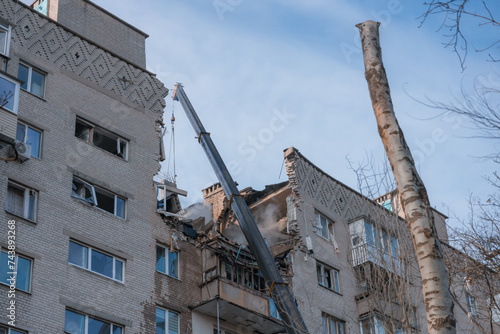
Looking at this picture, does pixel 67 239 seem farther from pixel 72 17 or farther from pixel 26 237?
pixel 72 17

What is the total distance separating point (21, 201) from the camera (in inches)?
779

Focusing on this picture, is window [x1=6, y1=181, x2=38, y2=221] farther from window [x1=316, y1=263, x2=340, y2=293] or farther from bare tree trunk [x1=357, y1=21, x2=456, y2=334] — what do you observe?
bare tree trunk [x1=357, y1=21, x2=456, y2=334]

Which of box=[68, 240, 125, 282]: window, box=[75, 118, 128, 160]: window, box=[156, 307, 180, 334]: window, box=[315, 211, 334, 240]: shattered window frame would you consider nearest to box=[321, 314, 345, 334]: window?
box=[315, 211, 334, 240]: shattered window frame

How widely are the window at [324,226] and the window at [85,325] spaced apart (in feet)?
35.2

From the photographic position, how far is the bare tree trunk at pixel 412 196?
7430 mm

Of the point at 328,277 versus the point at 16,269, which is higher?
the point at 328,277

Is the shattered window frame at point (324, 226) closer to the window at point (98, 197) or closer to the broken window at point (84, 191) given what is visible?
the window at point (98, 197)

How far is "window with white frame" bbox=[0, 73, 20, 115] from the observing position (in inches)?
772

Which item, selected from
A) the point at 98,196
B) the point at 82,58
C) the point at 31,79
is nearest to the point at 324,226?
the point at 98,196

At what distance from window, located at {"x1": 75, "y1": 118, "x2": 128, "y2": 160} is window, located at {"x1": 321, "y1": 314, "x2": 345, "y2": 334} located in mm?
9066

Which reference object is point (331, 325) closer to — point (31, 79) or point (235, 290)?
point (235, 290)

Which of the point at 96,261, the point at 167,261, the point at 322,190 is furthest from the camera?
the point at 322,190

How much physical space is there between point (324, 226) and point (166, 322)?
9645 mm

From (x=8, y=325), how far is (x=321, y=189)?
1537cm
